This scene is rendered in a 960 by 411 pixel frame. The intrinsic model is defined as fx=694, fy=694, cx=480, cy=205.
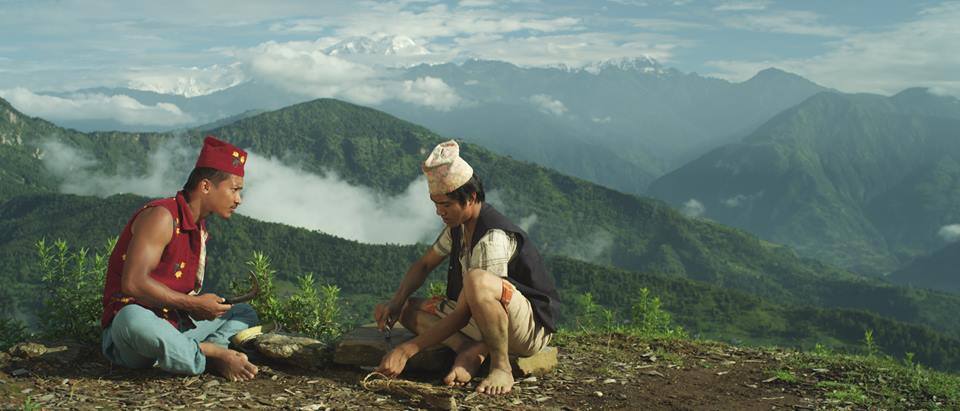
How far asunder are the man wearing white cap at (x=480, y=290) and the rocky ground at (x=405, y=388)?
0.30m

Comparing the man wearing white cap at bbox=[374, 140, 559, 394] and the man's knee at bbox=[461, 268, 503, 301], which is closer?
the man's knee at bbox=[461, 268, 503, 301]

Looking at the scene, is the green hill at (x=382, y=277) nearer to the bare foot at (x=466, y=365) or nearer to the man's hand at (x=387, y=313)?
the man's hand at (x=387, y=313)

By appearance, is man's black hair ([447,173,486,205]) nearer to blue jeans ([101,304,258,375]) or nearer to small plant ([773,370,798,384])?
blue jeans ([101,304,258,375])

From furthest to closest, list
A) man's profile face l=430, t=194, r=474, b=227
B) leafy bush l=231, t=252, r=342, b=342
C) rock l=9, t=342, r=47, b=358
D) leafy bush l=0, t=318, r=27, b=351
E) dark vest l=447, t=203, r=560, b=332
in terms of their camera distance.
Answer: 1. leafy bush l=231, t=252, r=342, b=342
2. leafy bush l=0, t=318, r=27, b=351
3. rock l=9, t=342, r=47, b=358
4. dark vest l=447, t=203, r=560, b=332
5. man's profile face l=430, t=194, r=474, b=227

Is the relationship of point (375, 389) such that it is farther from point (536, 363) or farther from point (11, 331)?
point (11, 331)

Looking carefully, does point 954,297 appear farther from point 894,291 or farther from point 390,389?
point 390,389

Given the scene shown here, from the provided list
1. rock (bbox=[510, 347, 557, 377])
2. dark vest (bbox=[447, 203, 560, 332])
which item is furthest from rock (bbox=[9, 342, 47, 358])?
rock (bbox=[510, 347, 557, 377])

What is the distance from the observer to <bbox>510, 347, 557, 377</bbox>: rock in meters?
6.78

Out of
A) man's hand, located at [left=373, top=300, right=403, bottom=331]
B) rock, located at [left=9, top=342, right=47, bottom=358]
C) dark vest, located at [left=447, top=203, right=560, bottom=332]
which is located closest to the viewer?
dark vest, located at [left=447, top=203, right=560, bottom=332]

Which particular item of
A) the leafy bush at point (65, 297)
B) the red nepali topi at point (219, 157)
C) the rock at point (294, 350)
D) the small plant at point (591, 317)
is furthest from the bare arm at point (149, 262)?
the small plant at point (591, 317)

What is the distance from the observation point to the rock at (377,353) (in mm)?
6801

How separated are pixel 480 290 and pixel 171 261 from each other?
112 inches

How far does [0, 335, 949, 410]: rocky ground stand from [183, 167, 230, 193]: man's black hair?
5.84ft

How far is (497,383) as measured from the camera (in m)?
6.22
